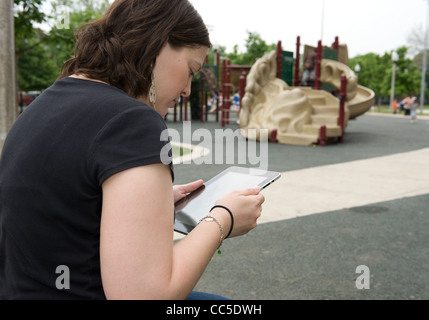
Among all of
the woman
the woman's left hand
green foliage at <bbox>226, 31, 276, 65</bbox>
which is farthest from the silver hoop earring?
green foliage at <bbox>226, 31, 276, 65</bbox>

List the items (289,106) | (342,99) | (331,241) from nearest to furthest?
(331,241), (342,99), (289,106)

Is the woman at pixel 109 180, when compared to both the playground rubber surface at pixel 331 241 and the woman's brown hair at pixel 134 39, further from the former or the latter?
the playground rubber surface at pixel 331 241

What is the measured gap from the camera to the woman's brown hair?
1.16 metres

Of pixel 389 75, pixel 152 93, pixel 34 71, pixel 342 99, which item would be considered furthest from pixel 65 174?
pixel 389 75

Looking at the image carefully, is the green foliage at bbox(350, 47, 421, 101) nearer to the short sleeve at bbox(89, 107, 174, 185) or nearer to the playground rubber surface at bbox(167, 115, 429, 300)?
the playground rubber surface at bbox(167, 115, 429, 300)

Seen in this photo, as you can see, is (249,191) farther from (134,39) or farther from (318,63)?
(318,63)

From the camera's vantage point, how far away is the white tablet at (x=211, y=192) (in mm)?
1448

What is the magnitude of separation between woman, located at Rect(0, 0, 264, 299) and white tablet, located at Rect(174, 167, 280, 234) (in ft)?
0.75

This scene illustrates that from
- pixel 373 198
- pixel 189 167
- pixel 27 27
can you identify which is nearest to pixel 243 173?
pixel 373 198

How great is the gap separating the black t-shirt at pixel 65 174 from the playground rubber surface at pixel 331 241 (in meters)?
2.18

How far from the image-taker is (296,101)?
13.3 m

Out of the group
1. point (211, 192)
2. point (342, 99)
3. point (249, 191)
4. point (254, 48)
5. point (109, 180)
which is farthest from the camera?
point (254, 48)

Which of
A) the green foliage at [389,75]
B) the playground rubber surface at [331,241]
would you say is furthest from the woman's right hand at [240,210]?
the green foliage at [389,75]

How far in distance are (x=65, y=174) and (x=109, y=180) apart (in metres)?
0.13
